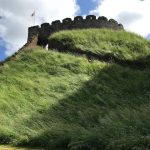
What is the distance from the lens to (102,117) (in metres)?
19.2

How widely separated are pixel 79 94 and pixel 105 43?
9.27 m

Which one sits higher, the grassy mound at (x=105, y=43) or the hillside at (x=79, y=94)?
the grassy mound at (x=105, y=43)

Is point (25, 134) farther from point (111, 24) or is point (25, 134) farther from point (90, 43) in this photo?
point (111, 24)

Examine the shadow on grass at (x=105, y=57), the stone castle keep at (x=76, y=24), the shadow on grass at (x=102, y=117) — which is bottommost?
the shadow on grass at (x=102, y=117)

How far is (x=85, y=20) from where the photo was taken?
3978cm

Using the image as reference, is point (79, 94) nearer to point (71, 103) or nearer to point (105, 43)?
point (71, 103)

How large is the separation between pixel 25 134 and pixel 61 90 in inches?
306

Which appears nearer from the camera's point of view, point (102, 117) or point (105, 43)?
point (102, 117)

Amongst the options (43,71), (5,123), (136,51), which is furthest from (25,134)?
(136,51)

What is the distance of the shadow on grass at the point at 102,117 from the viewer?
14.9 metres

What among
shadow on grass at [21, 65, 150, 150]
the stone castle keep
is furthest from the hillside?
the stone castle keep

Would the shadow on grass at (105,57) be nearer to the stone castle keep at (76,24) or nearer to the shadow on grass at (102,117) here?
the shadow on grass at (102,117)

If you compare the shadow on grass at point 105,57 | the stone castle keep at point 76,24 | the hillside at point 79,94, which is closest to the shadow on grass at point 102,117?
the hillside at point 79,94

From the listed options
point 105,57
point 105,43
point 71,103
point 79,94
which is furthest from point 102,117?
point 105,43
